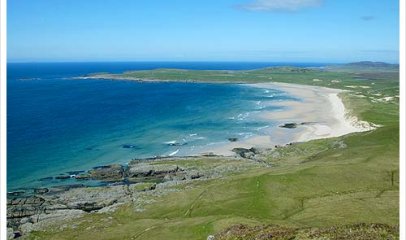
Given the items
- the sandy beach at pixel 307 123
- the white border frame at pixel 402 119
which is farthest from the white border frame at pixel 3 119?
the sandy beach at pixel 307 123

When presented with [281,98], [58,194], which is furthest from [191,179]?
[281,98]

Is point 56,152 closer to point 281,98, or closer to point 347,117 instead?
point 347,117

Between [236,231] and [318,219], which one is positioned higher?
[236,231]

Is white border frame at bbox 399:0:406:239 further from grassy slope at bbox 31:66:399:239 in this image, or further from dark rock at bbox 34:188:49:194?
dark rock at bbox 34:188:49:194

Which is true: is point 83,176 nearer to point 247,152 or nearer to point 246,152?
point 246,152

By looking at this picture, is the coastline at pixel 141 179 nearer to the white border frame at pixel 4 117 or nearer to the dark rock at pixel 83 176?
the dark rock at pixel 83 176

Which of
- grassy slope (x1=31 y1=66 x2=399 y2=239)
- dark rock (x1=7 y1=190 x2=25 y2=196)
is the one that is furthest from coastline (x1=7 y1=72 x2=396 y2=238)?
grassy slope (x1=31 y1=66 x2=399 y2=239)
